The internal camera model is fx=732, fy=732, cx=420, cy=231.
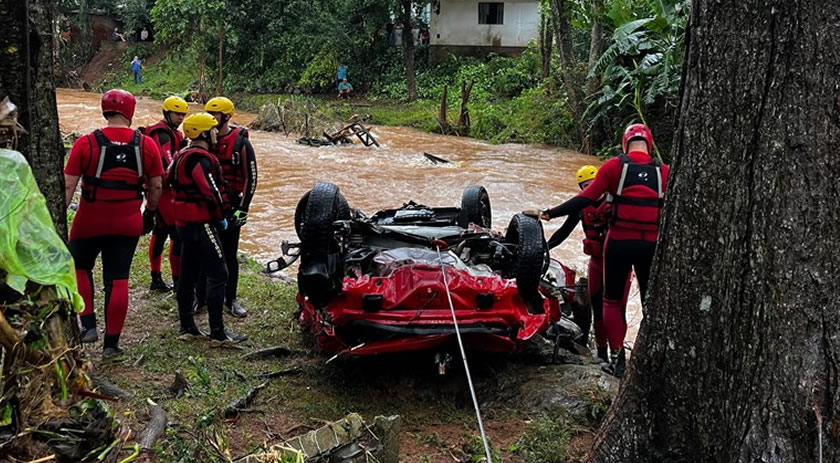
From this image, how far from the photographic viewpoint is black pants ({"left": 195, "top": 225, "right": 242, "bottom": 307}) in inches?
242

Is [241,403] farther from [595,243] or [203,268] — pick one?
[595,243]

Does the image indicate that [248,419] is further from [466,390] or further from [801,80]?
[801,80]

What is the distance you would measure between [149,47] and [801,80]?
43.7 metres

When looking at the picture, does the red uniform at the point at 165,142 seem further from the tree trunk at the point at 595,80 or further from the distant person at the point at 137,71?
the distant person at the point at 137,71

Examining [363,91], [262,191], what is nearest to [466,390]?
[262,191]

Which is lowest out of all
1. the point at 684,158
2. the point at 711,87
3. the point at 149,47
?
the point at 684,158

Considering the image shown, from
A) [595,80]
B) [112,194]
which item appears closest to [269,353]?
[112,194]

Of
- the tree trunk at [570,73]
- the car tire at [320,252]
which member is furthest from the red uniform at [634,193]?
the tree trunk at [570,73]

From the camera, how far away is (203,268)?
5461 mm

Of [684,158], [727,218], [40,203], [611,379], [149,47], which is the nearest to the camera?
[40,203]

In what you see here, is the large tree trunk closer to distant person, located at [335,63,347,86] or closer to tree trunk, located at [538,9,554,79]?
tree trunk, located at [538,9,554,79]

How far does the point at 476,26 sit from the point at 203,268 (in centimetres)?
2976

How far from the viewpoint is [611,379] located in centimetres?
479

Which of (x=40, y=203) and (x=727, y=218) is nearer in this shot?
(x=40, y=203)
